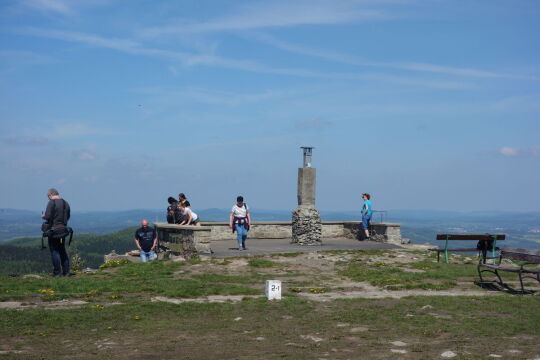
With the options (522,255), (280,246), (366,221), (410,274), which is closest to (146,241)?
(280,246)

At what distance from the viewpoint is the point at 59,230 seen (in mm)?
15133

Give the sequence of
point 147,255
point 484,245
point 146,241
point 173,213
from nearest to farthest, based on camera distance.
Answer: point 484,245 → point 146,241 → point 147,255 → point 173,213

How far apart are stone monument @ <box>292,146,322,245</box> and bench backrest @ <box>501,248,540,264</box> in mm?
9580

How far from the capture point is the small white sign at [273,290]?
11.9 metres

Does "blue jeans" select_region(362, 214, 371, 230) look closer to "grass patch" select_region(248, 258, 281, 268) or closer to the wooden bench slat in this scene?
the wooden bench slat

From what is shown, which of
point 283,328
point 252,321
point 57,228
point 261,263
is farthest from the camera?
point 261,263

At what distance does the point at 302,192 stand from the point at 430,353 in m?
16.0

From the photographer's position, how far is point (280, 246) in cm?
2261

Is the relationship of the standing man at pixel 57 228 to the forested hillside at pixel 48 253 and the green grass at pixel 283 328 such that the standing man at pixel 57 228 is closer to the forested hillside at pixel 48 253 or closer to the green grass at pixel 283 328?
the green grass at pixel 283 328

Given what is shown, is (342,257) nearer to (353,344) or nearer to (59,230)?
(59,230)

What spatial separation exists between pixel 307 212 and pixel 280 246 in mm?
2027

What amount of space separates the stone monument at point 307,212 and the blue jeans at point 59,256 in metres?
10.2

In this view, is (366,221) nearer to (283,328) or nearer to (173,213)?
(173,213)

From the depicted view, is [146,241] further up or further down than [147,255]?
further up
